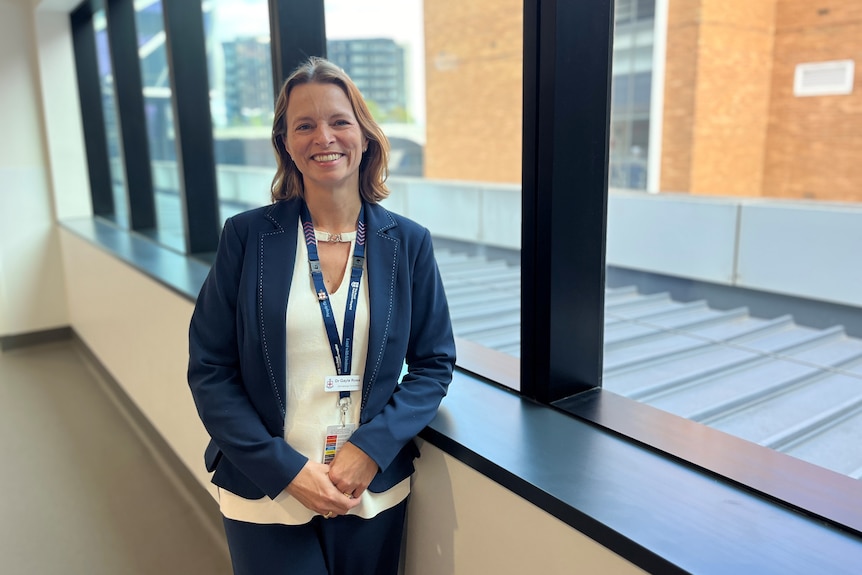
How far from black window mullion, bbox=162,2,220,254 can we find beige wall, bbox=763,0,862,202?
1363 cm

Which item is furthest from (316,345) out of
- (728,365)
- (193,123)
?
(728,365)

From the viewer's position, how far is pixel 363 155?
140 cm

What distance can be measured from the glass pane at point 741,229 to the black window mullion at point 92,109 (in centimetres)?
417

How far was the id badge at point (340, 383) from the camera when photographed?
A: 4.28ft

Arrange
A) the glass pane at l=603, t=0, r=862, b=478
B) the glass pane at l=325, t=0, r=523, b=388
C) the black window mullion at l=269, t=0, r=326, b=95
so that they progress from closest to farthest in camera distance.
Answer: the black window mullion at l=269, t=0, r=326, b=95, the glass pane at l=603, t=0, r=862, b=478, the glass pane at l=325, t=0, r=523, b=388

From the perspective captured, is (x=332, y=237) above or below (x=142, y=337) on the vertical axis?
above

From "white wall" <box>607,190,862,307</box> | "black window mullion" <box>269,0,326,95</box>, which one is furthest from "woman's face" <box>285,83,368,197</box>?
"white wall" <box>607,190,862,307</box>

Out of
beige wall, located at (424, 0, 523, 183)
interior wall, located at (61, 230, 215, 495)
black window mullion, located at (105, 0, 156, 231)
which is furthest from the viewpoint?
beige wall, located at (424, 0, 523, 183)

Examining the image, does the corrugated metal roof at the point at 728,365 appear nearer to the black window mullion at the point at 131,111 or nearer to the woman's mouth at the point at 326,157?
the woman's mouth at the point at 326,157

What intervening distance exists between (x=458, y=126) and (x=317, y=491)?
15041 millimetres

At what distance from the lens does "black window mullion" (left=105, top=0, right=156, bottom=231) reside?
Result: 183 inches

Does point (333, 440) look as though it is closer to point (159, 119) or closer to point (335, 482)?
point (335, 482)

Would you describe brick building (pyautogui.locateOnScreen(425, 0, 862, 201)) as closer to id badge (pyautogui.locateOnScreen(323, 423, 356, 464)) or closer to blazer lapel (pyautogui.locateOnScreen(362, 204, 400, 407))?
blazer lapel (pyautogui.locateOnScreen(362, 204, 400, 407))

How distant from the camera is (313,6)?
7.97 feet
